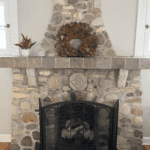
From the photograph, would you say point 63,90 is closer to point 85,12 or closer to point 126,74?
point 126,74

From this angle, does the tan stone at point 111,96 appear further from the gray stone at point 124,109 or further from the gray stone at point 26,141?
the gray stone at point 26,141

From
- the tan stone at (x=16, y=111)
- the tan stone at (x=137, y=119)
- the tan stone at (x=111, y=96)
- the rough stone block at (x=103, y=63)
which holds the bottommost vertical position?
the tan stone at (x=137, y=119)

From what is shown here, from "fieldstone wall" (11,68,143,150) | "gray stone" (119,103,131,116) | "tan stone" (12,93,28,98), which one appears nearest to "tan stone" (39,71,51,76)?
"fieldstone wall" (11,68,143,150)

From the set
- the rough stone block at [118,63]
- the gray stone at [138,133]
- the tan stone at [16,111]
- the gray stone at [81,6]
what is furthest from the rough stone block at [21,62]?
the gray stone at [138,133]

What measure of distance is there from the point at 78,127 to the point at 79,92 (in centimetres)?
50

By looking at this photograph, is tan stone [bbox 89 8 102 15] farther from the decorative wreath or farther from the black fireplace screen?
the black fireplace screen

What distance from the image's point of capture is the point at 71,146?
1929 millimetres

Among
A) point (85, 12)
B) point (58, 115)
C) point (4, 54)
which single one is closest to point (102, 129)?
point (58, 115)

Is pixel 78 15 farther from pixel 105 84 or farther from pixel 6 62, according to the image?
pixel 6 62

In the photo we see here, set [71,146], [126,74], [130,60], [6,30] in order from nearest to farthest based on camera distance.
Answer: [130,60] → [126,74] → [71,146] → [6,30]

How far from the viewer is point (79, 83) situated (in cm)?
188

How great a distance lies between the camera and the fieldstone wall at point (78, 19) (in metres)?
1.84

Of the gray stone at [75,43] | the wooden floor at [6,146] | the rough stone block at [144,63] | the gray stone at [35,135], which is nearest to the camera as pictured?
the rough stone block at [144,63]

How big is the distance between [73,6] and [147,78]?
5.18ft
